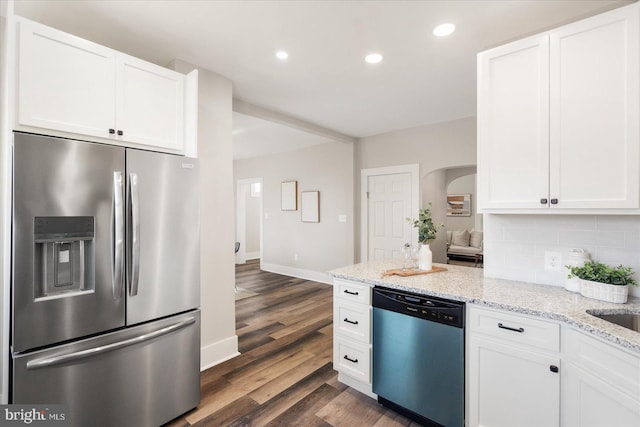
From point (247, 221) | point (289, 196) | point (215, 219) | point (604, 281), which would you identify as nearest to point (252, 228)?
point (247, 221)

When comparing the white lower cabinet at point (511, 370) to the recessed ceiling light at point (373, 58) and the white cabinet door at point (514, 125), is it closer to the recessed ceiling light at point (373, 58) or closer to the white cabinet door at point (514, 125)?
the white cabinet door at point (514, 125)

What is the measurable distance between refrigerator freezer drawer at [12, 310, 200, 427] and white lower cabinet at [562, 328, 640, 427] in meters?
2.14

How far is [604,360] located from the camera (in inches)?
49.0

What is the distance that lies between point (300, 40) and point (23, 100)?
167 centimetres

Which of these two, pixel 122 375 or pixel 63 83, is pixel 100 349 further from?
pixel 63 83

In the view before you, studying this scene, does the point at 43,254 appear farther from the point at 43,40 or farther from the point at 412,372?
the point at 412,372

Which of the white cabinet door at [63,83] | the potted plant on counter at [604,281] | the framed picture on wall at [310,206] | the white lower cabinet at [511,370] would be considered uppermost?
the white cabinet door at [63,83]

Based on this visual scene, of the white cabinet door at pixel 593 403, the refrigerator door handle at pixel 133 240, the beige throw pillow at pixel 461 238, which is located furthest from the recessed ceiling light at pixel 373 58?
the beige throw pillow at pixel 461 238

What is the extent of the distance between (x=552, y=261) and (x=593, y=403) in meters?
0.93

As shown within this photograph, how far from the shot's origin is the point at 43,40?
59.6 inches

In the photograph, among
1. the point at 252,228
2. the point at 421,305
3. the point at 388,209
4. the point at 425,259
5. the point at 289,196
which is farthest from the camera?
the point at 252,228

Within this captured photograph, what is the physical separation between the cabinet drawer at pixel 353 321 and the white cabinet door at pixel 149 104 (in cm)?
169

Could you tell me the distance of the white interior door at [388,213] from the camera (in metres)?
4.61

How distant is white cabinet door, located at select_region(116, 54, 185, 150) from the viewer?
5.95 ft
